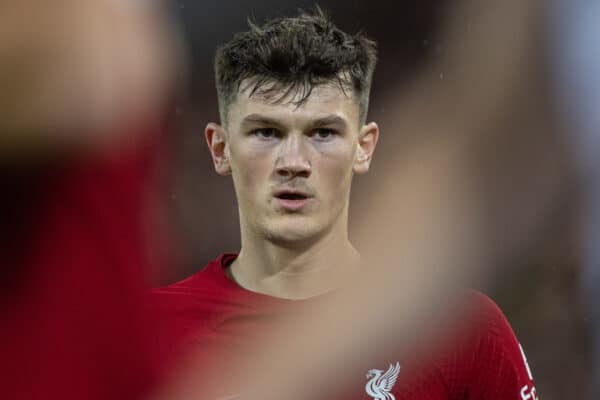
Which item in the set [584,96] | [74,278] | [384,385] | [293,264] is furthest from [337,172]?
[74,278]

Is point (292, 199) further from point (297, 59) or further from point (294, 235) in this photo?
point (297, 59)

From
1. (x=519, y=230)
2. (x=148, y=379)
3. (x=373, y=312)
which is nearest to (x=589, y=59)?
(x=519, y=230)

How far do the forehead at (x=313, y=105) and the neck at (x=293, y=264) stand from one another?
145mm

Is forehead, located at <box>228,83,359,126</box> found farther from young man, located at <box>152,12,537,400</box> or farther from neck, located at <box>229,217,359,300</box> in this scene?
neck, located at <box>229,217,359,300</box>

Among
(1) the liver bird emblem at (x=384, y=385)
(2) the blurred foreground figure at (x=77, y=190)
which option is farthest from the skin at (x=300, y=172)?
(2) the blurred foreground figure at (x=77, y=190)

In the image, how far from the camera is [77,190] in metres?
0.44

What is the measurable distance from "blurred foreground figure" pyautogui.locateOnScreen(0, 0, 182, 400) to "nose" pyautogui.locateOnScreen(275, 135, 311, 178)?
63cm

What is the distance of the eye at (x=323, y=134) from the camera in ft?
3.83

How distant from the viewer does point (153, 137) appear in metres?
0.45

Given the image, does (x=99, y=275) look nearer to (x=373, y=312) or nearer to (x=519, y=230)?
(x=373, y=312)

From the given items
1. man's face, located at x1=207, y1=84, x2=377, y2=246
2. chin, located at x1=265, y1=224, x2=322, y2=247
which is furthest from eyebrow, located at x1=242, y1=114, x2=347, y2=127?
chin, located at x1=265, y1=224, x2=322, y2=247

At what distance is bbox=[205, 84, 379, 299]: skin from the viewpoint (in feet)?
3.76

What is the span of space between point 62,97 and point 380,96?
0.68 metres

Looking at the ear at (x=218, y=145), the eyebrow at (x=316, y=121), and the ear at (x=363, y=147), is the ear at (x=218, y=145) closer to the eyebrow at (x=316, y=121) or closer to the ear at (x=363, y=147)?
the eyebrow at (x=316, y=121)
